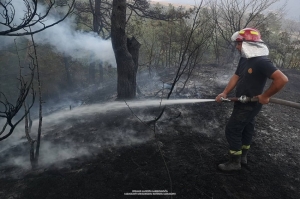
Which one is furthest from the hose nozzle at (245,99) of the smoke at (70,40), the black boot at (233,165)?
the smoke at (70,40)

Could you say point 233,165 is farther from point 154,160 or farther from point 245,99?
point 154,160

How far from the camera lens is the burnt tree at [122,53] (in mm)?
5879

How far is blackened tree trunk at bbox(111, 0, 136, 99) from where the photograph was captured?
5.88m

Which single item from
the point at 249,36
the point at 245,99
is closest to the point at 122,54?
the point at 249,36

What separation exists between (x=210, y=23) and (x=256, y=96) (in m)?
11.4

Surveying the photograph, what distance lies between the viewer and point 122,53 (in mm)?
6277

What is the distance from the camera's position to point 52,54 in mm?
12164

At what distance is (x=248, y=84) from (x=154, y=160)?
1.96m

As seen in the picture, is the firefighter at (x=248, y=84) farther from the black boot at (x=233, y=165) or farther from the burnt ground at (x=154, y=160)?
the burnt ground at (x=154, y=160)

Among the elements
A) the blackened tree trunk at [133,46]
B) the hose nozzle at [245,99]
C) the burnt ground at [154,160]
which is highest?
the blackened tree trunk at [133,46]

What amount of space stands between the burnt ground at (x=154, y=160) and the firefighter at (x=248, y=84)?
0.43 meters

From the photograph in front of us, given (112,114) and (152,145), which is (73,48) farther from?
(152,145)

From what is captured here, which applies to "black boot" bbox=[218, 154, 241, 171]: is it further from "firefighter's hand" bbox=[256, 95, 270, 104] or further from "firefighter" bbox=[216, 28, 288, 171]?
"firefighter's hand" bbox=[256, 95, 270, 104]

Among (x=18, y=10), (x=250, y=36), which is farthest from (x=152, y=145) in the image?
(x=18, y=10)
